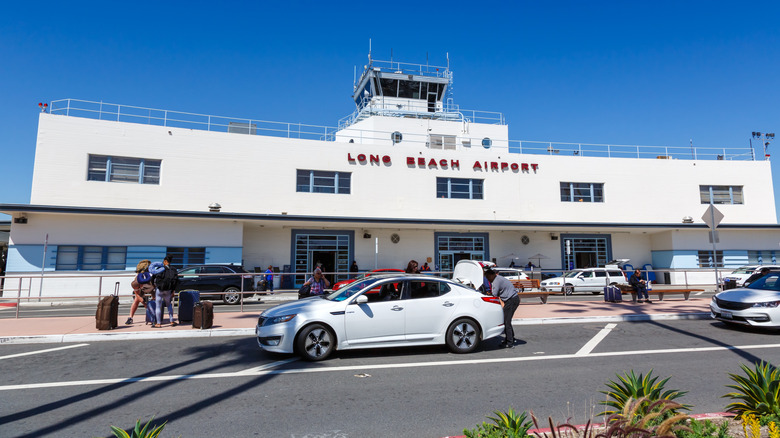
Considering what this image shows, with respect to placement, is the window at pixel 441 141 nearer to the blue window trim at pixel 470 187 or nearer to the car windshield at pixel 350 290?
the blue window trim at pixel 470 187

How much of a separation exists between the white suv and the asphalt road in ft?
37.2

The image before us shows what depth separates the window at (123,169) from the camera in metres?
21.5

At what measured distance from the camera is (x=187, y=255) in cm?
2178

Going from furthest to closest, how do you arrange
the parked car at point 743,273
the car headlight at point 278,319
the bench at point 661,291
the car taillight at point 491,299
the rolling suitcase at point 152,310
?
the parked car at point 743,273, the bench at point 661,291, the rolling suitcase at point 152,310, the car taillight at point 491,299, the car headlight at point 278,319

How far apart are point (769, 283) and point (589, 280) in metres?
10.8

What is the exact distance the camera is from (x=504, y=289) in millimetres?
9406

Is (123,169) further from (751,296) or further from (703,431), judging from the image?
(751,296)

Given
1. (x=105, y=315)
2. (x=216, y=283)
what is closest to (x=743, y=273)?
(x=216, y=283)

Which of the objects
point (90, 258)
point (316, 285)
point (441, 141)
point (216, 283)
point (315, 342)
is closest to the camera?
point (315, 342)

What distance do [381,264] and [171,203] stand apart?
11464 mm

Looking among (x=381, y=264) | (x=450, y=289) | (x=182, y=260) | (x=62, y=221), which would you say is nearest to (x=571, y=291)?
(x=381, y=264)

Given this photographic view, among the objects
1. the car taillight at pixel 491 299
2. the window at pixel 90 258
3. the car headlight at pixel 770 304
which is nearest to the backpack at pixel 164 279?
the car taillight at pixel 491 299

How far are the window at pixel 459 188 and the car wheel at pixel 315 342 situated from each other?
61.5 feet

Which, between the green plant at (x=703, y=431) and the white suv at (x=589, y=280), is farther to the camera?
the white suv at (x=589, y=280)
